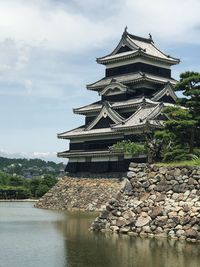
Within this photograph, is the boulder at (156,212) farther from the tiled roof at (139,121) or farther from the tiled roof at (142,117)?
the tiled roof at (142,117)

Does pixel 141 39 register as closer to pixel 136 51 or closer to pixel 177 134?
pixel 136 51

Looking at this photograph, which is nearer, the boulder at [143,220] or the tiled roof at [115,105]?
the boulder at [143,220]

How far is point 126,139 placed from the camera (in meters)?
39.1

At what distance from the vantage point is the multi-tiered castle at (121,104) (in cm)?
3912

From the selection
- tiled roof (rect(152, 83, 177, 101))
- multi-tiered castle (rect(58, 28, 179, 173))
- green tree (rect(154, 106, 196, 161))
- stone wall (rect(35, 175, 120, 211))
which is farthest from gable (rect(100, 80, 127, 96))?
green tree (rect(154, 106, 196, 161))

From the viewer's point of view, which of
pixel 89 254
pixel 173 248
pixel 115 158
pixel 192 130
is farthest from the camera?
pixel 115 158

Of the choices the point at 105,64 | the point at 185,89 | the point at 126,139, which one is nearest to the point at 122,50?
the point at 105,64

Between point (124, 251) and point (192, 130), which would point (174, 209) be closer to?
point (124, 251)

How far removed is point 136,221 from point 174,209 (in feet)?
5.53

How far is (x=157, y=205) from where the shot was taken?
2083 cm

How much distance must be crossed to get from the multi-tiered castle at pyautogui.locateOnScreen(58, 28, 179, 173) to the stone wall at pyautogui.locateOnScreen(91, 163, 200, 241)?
15.1 metres

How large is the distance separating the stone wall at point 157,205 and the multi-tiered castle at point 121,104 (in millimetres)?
15120

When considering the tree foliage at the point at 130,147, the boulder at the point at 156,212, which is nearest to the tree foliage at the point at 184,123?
the boulder at the point at 156,212

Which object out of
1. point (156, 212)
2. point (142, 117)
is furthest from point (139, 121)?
point (156, 212)
